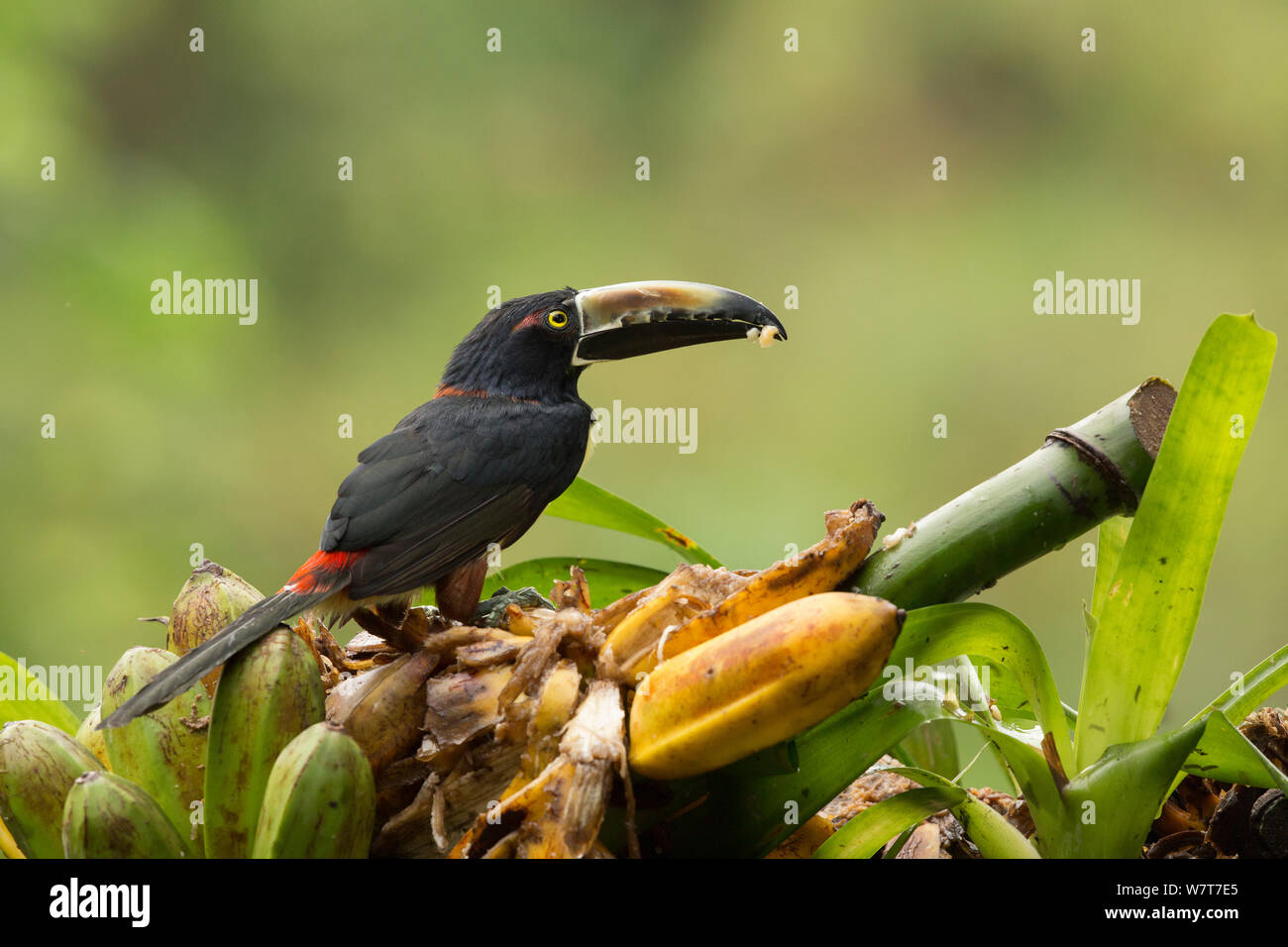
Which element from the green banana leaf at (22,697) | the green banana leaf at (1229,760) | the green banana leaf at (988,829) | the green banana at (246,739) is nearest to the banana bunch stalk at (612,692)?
the green banana at (246,739)

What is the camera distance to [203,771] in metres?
1.04

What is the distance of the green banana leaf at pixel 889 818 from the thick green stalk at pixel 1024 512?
158 millimetres

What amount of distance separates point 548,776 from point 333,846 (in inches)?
6.3

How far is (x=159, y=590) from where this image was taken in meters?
4.31

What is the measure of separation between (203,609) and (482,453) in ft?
1.69

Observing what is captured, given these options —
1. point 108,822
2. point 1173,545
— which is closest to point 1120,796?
point 1173,545

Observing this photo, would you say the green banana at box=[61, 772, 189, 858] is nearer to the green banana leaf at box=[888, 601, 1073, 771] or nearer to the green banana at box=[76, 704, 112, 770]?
the green banana at box=[76, 704, 112, 770]

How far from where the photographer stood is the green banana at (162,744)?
3.35ft

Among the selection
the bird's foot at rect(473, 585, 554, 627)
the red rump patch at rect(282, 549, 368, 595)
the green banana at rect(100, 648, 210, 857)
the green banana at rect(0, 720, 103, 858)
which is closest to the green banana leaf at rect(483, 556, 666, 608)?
the bird's foot at rect(473, 585, 554, 627)

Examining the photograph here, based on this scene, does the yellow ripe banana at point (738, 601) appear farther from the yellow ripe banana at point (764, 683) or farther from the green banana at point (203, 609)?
the green banana at point (203, 609)

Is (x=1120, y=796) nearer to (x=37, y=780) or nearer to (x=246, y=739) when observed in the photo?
(x=246, y=739)

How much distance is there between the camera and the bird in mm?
1397
